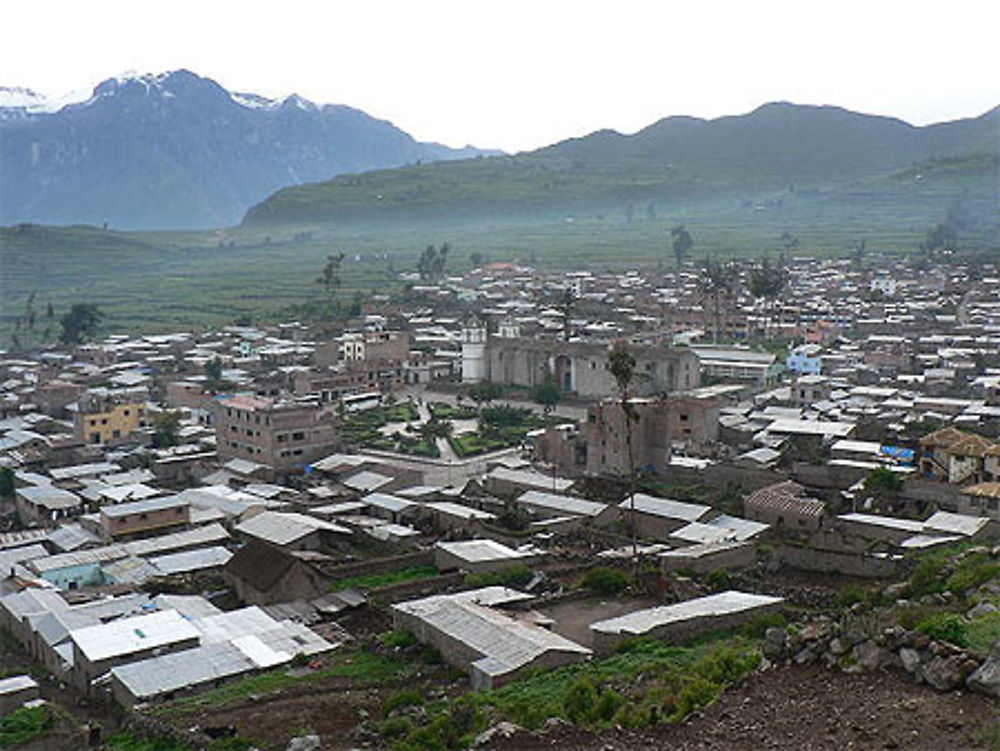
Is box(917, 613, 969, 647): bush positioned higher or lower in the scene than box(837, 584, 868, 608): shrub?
higher

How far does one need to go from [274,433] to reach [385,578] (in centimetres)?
1256

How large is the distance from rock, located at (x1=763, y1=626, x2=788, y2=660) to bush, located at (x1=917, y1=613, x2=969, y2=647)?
5.13ft

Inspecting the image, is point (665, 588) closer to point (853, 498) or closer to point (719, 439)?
point (853, 498)

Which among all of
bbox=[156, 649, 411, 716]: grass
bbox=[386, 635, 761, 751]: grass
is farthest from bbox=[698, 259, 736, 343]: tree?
bbox=[386, 635, 761, 751]: grass

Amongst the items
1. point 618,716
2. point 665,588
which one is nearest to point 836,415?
point 665,588

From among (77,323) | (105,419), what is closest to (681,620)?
(105,419)

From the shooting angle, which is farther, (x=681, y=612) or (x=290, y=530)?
(x=290, y=530)

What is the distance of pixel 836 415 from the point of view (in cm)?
3794

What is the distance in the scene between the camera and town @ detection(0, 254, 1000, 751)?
1394 centimetres

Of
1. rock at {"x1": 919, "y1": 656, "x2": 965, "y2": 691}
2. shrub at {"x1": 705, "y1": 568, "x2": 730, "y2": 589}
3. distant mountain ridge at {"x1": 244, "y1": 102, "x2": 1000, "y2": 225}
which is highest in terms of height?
distant mountain ridge at {"x1": 244, "y1": 102, "x2": 1000, "y2": 225}

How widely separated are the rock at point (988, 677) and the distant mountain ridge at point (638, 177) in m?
155

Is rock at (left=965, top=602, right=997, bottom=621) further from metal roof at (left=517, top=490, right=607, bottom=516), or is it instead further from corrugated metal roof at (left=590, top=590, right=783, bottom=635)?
metal roof at (left=517, top=490, right=607, bottom=516)

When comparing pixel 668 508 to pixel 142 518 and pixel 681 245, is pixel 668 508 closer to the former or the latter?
pixel 142 518

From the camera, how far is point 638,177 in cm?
17925
